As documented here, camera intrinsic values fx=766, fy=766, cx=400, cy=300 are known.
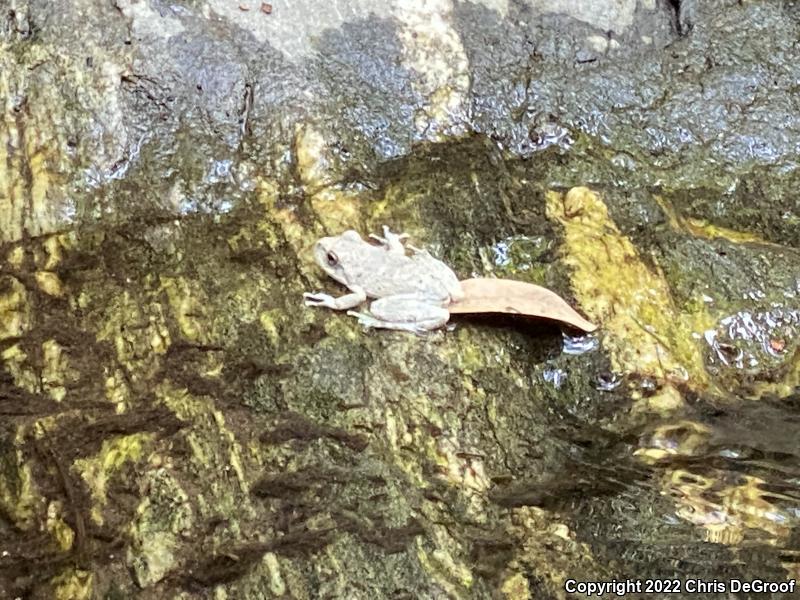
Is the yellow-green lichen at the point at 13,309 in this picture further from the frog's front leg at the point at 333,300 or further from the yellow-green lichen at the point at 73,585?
the frog's front leg at the point at 333,300

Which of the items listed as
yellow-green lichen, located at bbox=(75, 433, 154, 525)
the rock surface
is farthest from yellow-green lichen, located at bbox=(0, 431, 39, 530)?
yellow-green lichen, located at bbox=(75, 433, 154, 525)

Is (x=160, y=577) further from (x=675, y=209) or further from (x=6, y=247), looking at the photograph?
(x=675, y=209)

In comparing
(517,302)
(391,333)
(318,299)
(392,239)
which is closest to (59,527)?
(318,299)

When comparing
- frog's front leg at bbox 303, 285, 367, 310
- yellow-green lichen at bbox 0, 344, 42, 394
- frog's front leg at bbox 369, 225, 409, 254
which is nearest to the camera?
yellow-green lichen at bbox 0, 344, 42, 394

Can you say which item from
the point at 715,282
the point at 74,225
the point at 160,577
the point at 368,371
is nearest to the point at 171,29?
the point at 74,225

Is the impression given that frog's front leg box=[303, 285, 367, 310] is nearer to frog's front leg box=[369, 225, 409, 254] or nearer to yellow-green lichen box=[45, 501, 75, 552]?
frog's front leg box=[369, 225, 409, 254]
